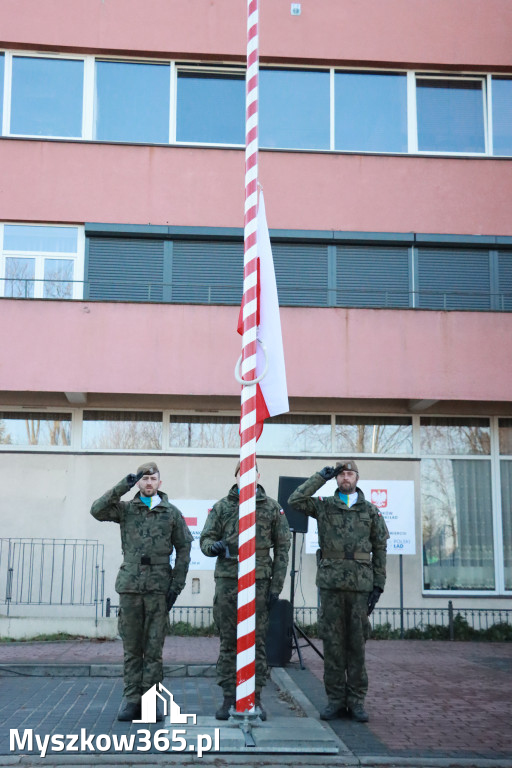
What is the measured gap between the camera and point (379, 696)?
963cm

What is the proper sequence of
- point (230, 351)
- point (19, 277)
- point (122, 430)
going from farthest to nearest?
point (122, 430)
point (19, 277)
point (230, 351)

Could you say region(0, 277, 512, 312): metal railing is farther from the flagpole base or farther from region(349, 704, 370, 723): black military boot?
Answer: the flagpole base

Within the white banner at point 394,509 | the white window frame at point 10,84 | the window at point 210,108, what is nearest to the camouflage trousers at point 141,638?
the white banner at point 394,509


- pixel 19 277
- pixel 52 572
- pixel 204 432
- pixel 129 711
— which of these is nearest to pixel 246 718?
pixel 129 711

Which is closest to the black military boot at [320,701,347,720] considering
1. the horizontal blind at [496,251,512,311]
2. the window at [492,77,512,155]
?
the horizontal blind at [496,251,512,311]

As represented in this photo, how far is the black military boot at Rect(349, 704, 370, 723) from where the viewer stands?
802 centimetres

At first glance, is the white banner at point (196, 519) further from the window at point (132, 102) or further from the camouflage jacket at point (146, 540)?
the camouflage jacket at point (146, 540)

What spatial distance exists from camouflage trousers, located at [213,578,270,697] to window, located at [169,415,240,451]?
892 centimetres

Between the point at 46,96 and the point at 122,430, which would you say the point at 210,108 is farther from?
the point at 122,430

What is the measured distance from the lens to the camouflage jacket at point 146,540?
788 cm

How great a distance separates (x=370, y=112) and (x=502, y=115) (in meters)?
2.59

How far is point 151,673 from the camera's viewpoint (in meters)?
7.78

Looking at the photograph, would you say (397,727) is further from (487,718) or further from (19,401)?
(19,401)

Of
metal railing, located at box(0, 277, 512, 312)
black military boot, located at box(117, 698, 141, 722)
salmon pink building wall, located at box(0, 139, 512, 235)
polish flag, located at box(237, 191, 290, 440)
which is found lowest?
black military boot, located at box(117, 698, 141, 722)
